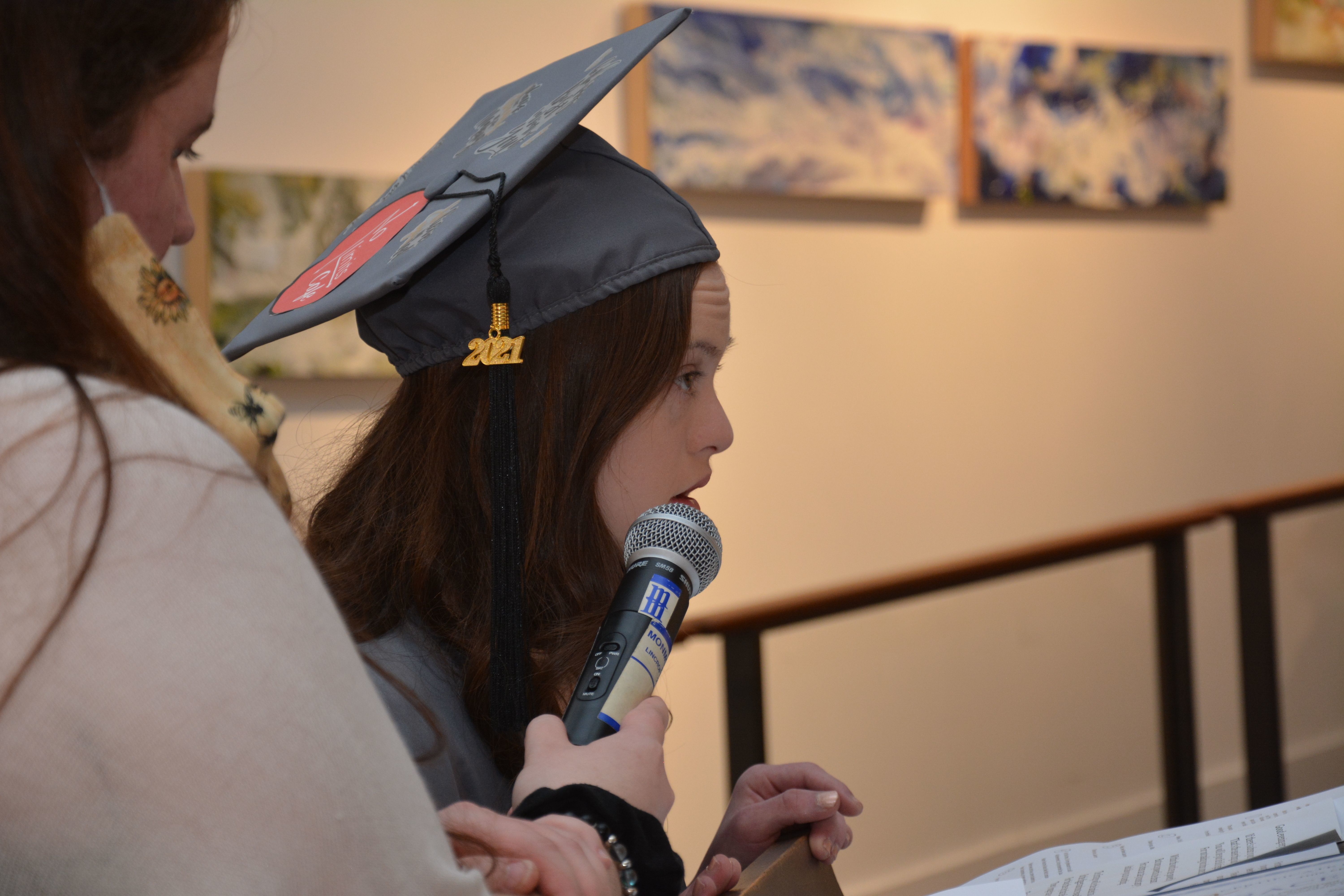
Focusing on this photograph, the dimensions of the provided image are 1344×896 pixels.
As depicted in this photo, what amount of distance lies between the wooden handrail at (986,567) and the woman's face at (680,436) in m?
0.82

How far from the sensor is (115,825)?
54 centimetres

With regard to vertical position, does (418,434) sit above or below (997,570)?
above

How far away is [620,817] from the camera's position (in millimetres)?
758

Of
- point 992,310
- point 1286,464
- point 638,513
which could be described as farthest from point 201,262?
point 1286,464

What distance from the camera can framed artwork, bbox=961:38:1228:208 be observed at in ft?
10.9

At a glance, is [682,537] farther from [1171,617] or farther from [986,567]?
[1171,617]

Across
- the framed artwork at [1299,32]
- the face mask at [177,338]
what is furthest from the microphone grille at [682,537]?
the framed artwork at [1299,32]

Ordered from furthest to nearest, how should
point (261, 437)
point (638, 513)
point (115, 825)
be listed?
point (638, 513), point (261, 437), point (115, 825)

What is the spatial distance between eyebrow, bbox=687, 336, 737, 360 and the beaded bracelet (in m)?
0.57

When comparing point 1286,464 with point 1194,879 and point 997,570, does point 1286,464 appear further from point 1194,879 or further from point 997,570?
point 1194,879

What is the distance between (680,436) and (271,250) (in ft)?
4.79

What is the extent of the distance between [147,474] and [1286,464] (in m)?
4.39

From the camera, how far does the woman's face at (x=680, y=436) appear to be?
1207 mm

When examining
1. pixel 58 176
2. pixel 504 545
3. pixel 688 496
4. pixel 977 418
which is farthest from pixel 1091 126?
pixel 58 176
